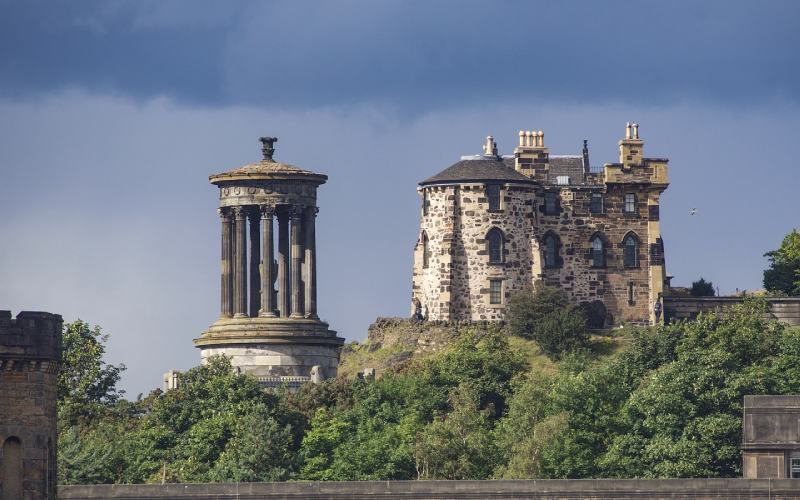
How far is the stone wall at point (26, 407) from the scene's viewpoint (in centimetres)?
9681

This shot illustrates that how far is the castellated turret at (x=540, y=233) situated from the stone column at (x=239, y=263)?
1474 cm

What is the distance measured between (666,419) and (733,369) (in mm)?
7804

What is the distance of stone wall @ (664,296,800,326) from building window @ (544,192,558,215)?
7646 millimetres

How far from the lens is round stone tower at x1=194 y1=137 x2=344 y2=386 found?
158 meters

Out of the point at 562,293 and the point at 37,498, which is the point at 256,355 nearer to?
the point at 562,293

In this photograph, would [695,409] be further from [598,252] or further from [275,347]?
[598,252]

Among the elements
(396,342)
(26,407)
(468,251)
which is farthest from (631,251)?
(26,407)

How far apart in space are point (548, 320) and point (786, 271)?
59.0 ft

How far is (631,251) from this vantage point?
577 ft

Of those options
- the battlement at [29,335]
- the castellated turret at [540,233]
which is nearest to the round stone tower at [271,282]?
the castellated turret at [540,233]

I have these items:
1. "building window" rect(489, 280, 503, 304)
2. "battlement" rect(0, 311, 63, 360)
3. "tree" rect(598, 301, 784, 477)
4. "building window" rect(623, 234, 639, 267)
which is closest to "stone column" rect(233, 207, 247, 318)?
"building window" rect(489, 280, 503, 304)

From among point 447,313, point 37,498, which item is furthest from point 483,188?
point 37,498

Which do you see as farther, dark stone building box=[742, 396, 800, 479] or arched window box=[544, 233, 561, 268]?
arched window box=[544, 233, 561, 268]

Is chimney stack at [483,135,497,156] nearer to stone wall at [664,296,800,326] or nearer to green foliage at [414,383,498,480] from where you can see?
stone wall at [664,296,800,326]
